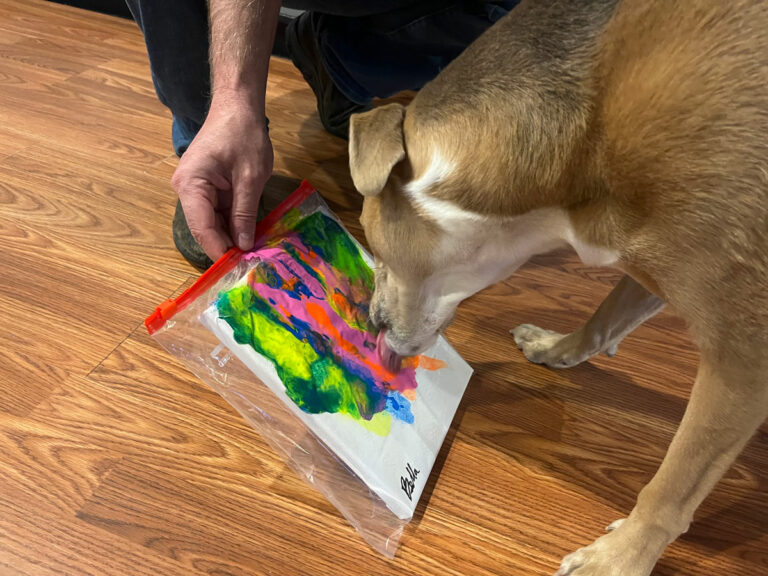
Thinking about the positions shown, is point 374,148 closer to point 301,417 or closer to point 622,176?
point 622,176

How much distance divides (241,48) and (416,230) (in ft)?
1.82

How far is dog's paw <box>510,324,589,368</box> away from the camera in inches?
48.9

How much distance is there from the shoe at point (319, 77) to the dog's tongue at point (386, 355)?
1126mm

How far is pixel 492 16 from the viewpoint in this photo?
63.6 inches

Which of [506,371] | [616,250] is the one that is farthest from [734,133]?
[506,371]

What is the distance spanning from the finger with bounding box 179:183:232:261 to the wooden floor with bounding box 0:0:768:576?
0.32m

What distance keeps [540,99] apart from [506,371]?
2.24 ft

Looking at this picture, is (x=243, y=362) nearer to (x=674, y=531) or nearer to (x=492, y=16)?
(x=674, y=531)

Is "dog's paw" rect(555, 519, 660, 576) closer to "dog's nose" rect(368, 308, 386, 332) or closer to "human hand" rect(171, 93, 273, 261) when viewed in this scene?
"dog's nose" rect(368, 308, 386, 332)

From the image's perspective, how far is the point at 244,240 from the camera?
42.1 inches

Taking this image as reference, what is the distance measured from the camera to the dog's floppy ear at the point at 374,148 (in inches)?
32.1
